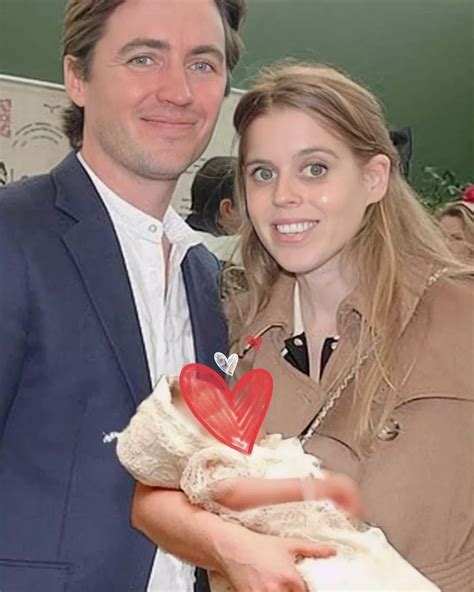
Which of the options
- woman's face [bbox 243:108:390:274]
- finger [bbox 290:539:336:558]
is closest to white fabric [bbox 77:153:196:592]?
woman's face [bbox 243:108:390:274]

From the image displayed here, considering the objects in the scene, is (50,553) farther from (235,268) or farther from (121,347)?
(235,268)

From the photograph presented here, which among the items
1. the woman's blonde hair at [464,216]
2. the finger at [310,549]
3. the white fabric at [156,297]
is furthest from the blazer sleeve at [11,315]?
the woman's blonde hair at [464,216]

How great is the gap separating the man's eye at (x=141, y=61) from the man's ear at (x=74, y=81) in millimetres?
127

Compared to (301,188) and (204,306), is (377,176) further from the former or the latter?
(204,306)

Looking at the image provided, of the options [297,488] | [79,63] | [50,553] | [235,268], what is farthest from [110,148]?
[297,488]

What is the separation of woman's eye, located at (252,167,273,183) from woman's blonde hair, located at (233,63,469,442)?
7cm

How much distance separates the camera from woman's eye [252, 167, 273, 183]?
1.38 meters

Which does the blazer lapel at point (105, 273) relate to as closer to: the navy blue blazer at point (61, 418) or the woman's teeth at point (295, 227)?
the navy blue blazer at point (61, 418)

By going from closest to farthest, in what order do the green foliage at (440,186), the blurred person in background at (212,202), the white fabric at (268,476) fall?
the white fabric at (268,476)
the blurred person in background at (212,202)
the green foliage at (440,186)

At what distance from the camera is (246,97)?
145 centimetres

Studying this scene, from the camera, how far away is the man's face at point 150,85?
5.06 feet

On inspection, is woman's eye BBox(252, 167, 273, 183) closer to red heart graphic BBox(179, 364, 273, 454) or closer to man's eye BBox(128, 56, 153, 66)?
man's eye BBox(128, 56, 153, 66)

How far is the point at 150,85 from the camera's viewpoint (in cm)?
154

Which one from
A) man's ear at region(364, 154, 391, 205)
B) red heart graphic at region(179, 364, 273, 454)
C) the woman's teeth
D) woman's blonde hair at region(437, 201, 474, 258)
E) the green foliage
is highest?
the green foliage
